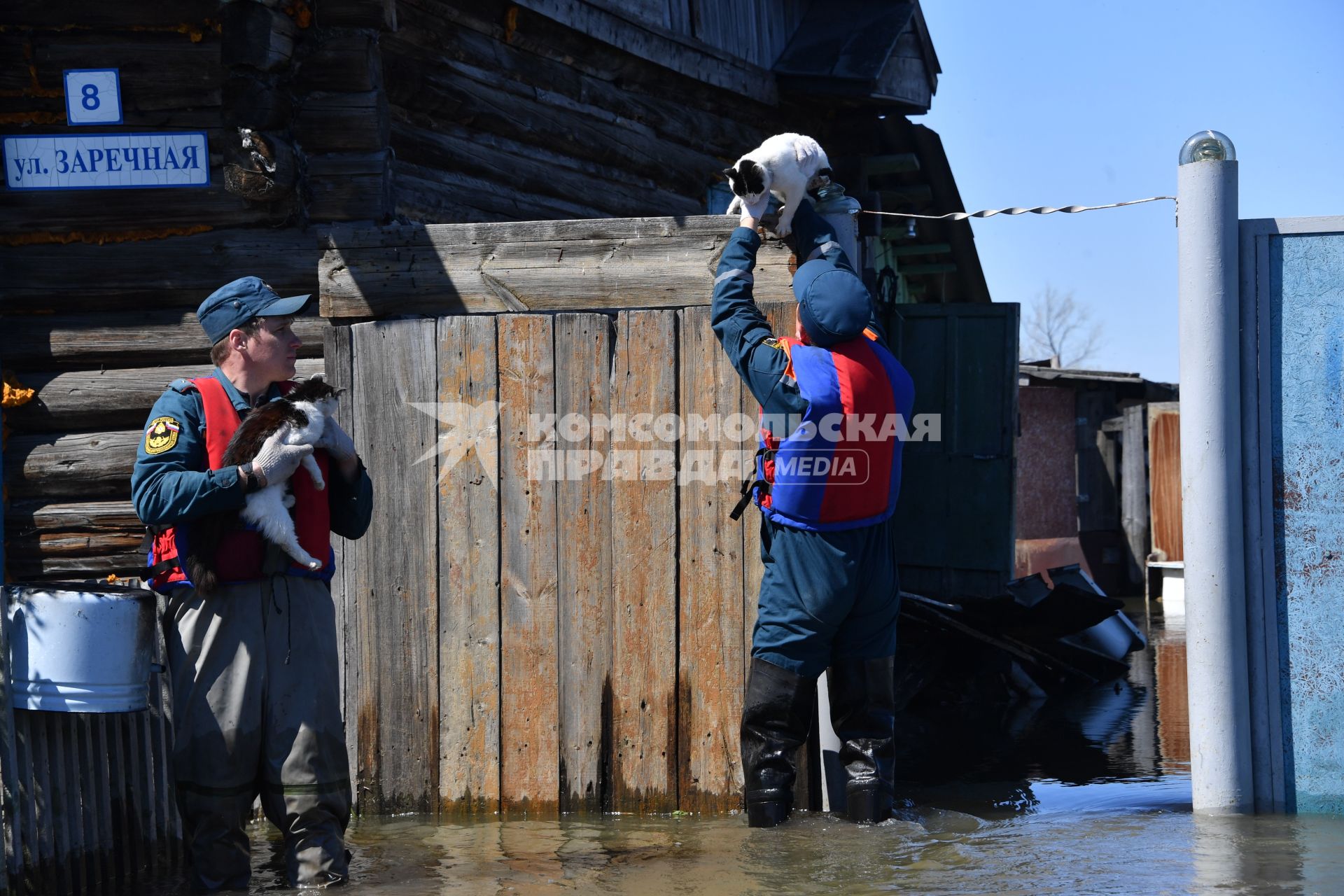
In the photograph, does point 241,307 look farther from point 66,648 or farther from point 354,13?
point 354,13

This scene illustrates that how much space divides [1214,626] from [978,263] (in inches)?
382

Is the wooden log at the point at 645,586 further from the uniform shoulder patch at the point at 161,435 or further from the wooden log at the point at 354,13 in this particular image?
the wooden log at the point at 354,13

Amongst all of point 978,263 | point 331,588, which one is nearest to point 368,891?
point 331,588

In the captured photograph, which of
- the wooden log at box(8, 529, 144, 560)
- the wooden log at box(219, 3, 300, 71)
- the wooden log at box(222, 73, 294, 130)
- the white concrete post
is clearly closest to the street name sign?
the wooden log at box(222, 73, 294, 130)

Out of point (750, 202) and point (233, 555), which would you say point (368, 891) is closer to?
point (233, 555)

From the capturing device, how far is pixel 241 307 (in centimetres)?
383

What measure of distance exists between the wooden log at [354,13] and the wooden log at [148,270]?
0.91 metres

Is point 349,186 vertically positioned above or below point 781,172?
above

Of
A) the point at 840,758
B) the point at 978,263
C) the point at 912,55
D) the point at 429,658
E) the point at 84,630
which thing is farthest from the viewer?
the point at 978,263

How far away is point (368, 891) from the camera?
147 inches

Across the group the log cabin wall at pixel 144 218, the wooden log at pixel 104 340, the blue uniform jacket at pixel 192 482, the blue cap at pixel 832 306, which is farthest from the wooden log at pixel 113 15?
the blue cap at pixel 832 306

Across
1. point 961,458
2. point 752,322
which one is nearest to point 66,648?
point 752,322

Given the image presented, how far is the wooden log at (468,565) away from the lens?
4.78 metres

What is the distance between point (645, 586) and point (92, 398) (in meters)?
2.82
